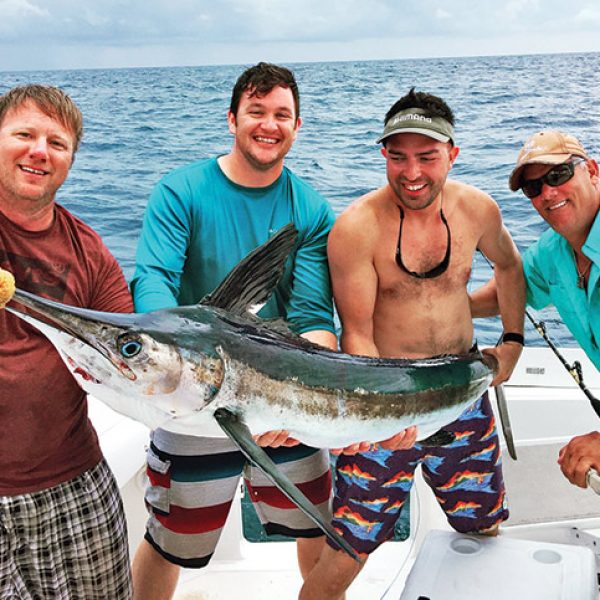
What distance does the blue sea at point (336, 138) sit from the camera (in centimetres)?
1100

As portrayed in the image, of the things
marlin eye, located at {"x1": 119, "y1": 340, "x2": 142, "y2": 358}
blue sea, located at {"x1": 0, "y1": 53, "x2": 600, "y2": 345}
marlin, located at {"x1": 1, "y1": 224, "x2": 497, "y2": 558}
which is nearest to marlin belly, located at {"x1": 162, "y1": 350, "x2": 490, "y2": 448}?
marlin, located at {"x1": 1, "y1": 224, "x2": 497, "y2": 558}

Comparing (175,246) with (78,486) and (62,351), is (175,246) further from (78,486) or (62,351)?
(62,351)

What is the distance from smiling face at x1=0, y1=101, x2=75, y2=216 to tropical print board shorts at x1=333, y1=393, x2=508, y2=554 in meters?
1.40

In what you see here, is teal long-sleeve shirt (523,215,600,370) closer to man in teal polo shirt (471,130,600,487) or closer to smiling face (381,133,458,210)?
man in teal polo shirt (471,130,600,487)

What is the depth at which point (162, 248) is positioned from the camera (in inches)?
90.0

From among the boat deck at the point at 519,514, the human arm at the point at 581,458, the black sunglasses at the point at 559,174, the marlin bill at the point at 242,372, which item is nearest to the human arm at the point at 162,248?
the marlin bill at the point at 242,372

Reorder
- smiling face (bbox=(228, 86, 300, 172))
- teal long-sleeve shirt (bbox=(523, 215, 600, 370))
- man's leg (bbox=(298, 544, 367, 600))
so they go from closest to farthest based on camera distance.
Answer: smiling face (bbox=(228, 86, 300, 172)) → teal long-sleeve shirt (bbox=(523, 215, 600, 370)) → man's leg (bbox=(298, 544, 367, 600))

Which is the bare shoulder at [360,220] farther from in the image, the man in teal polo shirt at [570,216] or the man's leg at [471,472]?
the man's leg at [471,472]

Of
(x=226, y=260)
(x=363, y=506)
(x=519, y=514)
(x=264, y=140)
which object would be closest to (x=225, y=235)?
(x=226, y=260)

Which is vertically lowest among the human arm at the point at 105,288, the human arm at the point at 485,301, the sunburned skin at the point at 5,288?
the human arm at the point at 485,301

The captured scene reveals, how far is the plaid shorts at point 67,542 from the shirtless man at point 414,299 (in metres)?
0.82

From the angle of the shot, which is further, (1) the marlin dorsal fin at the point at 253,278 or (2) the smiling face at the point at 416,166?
(2) the smiling face at the point at 416,166

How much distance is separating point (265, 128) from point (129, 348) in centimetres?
112

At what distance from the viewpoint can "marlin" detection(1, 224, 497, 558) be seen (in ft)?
4.79
